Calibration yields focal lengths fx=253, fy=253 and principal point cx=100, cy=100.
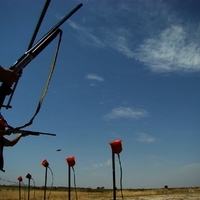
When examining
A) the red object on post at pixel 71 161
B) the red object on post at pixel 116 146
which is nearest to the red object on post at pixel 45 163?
the red object on post at pixel 71 161

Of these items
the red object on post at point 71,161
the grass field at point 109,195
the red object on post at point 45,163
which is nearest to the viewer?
the red object on post at point 71,161

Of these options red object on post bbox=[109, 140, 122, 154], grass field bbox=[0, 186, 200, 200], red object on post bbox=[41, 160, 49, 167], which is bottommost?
grass field bbox=[0, 186, 200, 200]

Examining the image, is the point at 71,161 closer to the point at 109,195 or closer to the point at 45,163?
the point at 45,163

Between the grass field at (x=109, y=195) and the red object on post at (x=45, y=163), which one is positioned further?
the grass field at (x=109, y=195)

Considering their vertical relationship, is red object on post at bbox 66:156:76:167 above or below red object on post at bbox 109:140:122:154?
below

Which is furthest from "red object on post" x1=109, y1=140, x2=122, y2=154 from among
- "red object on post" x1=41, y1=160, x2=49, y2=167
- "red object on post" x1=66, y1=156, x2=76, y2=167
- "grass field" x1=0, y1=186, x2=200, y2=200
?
"grass field" x1=0, y1=186, x2=200, y2=200

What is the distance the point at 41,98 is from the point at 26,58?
0.67 metres

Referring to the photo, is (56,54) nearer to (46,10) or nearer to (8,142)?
(46,10)

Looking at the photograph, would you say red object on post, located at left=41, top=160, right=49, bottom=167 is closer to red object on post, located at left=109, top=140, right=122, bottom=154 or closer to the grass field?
the grass field

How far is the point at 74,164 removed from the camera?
10977mm

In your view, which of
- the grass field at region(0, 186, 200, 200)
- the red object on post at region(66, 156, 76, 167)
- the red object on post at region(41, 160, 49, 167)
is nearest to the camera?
A: the red object on post at region(66, 156, 76, 167)

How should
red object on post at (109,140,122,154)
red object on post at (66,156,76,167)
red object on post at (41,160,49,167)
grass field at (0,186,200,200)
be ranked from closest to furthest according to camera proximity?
1. red object on post at (109,140,122,154)
2. red object on post at (66,156,76,167)
3. red object on post at (41,160,49,167)
4. grass field at (0,186,200,200)

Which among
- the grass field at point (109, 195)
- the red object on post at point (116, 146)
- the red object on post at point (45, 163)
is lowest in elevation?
the grass field at point (109, 195)

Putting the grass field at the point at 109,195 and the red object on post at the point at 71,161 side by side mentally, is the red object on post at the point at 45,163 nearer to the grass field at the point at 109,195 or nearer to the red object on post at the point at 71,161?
the red object on post at the point at 71,161
